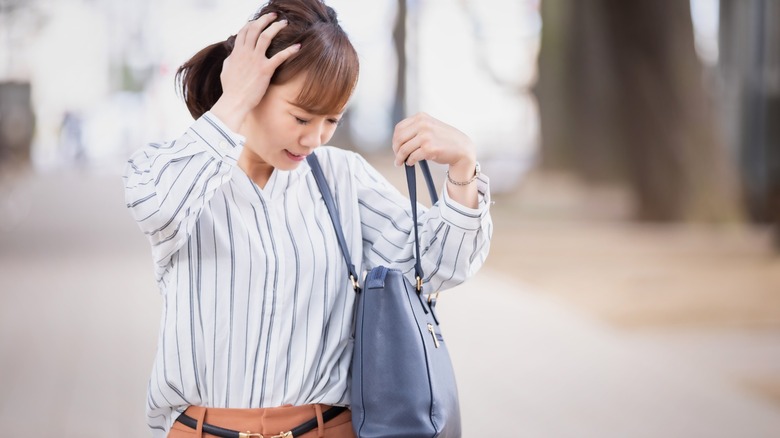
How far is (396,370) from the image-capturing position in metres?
1.62

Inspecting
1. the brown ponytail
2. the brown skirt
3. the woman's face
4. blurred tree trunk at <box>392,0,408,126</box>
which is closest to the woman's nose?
the woman's face

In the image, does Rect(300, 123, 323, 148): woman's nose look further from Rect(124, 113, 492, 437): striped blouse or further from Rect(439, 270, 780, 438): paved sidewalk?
Rect(439, 270, 780, 438): paved sidewalk

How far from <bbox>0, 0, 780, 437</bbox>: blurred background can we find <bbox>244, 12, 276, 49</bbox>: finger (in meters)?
0.22

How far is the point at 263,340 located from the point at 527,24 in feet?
65.8

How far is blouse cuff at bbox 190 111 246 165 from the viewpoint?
159 cm

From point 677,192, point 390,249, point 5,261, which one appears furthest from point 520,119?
point 390,249

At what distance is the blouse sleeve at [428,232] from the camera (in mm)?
1708

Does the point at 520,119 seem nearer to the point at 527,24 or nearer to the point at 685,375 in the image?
the point at 527,24

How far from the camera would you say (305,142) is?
5.45 feet

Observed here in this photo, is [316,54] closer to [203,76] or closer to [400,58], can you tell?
[203,76]

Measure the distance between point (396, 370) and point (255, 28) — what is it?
0.58 metres

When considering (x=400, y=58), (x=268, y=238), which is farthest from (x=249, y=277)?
(x=400, y=58)

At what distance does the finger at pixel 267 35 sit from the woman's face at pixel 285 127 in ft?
0.23

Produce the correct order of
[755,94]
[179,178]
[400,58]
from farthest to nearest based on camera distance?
[400,58], [755,94], [179,178]
